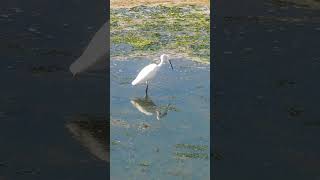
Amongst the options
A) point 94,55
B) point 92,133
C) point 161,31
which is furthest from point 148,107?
point 161,31

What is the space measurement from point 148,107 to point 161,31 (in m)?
6.30

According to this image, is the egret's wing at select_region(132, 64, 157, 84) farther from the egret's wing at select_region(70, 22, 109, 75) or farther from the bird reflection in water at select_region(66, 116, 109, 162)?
the bird reflection in water at select_region(66, 116, 109, 162)

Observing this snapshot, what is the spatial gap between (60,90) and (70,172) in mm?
3744

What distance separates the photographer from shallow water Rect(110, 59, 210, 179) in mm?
10383

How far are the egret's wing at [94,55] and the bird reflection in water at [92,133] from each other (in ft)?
7.26

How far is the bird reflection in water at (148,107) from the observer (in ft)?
41.3

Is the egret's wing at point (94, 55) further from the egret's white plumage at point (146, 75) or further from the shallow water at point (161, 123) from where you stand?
the egret's white plumage at point (146, 75)

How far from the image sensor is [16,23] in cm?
1858

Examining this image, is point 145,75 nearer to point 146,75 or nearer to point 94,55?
point 146,75
